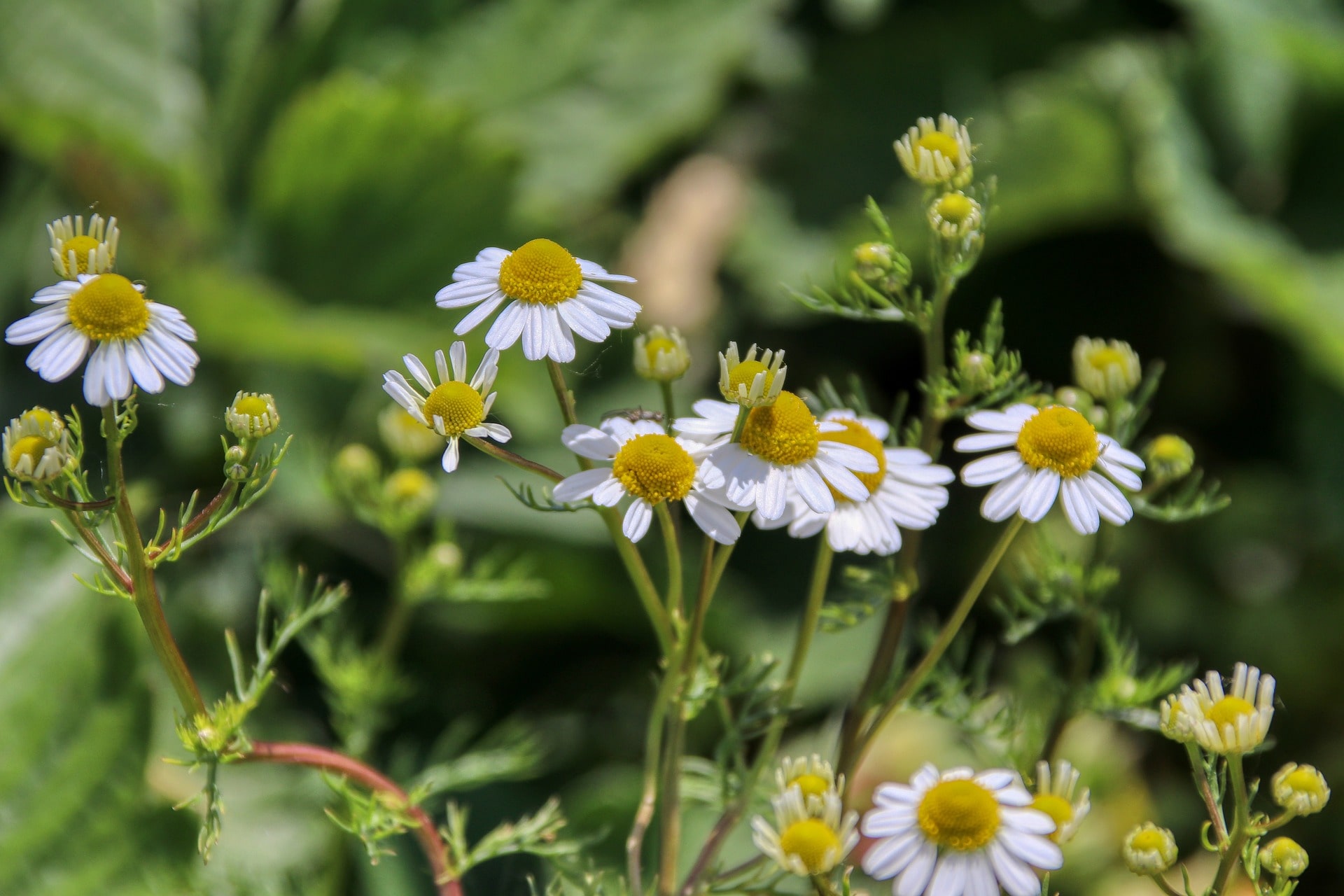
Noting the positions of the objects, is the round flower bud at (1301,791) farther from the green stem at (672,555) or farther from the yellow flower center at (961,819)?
the green stem at (672,555)

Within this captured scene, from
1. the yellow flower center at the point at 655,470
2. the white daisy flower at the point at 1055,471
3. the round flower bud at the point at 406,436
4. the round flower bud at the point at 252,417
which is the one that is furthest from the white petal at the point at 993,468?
the round flower bud at the point at 406,436

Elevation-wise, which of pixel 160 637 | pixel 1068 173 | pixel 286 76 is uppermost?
pixel 286 76

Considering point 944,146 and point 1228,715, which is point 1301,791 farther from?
point 944,146

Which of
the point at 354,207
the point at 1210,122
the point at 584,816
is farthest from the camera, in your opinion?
the point at 1210,122

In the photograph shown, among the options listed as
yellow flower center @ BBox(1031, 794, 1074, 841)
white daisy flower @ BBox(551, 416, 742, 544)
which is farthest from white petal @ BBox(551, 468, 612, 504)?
yellow flower center @ BBox(1031, 794, 1074, 841)

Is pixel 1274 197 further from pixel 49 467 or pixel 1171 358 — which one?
pixel 49 467

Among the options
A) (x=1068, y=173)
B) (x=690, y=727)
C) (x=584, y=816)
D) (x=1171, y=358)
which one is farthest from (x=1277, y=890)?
(x=1171, y=358)
